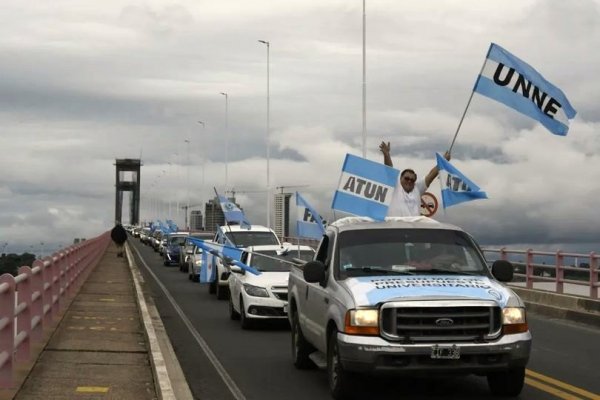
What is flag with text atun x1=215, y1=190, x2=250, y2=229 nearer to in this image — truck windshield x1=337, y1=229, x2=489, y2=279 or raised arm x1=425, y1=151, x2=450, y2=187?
raised arm x1=425, y1=151, x2=450, y2=187

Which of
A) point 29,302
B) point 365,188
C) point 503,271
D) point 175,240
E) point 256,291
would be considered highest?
point 365,188

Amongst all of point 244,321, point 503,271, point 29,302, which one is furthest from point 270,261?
point 503,271

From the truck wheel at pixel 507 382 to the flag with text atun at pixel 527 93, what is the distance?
746cm

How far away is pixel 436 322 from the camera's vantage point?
847cm

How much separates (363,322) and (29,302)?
430cm

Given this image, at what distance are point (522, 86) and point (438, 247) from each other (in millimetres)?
7097

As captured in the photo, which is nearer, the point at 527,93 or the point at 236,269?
the point at 527,93

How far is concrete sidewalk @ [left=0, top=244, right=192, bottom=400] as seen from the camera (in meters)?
9.25

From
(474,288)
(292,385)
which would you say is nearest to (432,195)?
(292,385)

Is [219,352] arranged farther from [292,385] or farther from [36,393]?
[36,393]

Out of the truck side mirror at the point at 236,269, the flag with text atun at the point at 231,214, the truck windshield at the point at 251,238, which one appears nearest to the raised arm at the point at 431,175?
the truck side mirror at the point at 236,269

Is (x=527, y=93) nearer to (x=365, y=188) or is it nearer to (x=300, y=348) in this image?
(x=365, y=188)

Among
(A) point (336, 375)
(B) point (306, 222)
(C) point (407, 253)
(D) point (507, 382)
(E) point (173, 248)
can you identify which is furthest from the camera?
(E) point (173, 248)

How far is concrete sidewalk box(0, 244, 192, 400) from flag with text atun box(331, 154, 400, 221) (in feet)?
11.2
